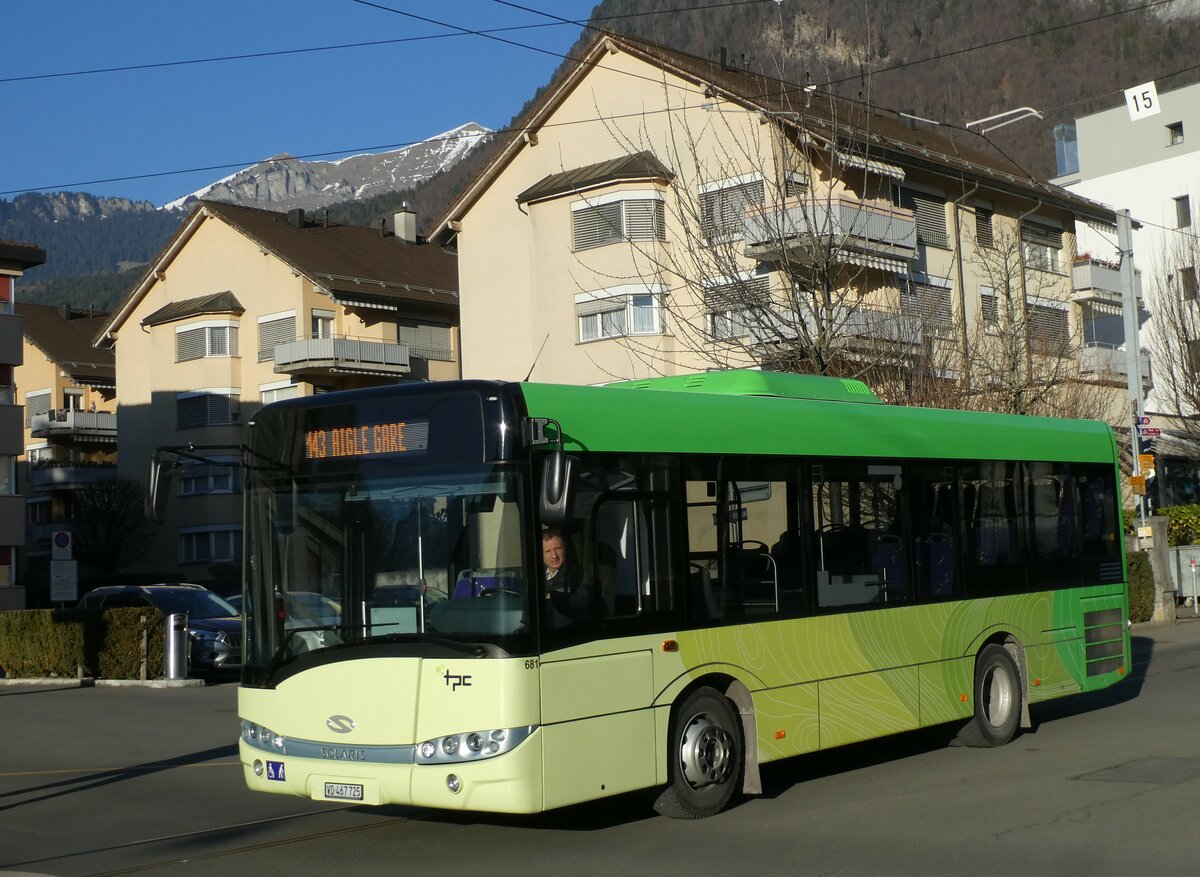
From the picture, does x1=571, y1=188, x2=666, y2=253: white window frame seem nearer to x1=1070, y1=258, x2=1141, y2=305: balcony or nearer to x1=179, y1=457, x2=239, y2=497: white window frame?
x1=1070, y1=258, x2=1141, y2=305: balcony

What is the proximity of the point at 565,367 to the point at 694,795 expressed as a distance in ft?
96.8

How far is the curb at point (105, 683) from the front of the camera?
20.7 m

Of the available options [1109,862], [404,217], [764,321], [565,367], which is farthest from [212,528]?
[1109,862]

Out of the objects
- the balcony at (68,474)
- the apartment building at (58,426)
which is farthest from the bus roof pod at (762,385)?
the balcony at (68,474)

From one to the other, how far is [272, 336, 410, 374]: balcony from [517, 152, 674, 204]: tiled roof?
1181 cm

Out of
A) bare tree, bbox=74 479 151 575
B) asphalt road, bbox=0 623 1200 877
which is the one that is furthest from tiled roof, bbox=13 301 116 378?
asphalt road, bbox=0 623 1200 877

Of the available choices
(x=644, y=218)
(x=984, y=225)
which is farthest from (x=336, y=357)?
(x=984, y=225)

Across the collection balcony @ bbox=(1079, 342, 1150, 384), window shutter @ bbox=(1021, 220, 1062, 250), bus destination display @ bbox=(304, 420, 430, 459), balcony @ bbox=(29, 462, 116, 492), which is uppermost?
window shutter @ bbox=(1021, 220, 1062, 250)

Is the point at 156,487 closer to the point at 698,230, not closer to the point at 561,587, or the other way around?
the point at 561,587

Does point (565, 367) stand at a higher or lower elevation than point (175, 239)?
lower

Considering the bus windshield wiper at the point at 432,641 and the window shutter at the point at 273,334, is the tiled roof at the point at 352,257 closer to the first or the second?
the window shutter at the point at 273,334

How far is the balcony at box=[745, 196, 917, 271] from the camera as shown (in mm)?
25281

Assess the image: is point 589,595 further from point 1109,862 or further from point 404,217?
point 404,217

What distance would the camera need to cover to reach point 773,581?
10.4 metres
